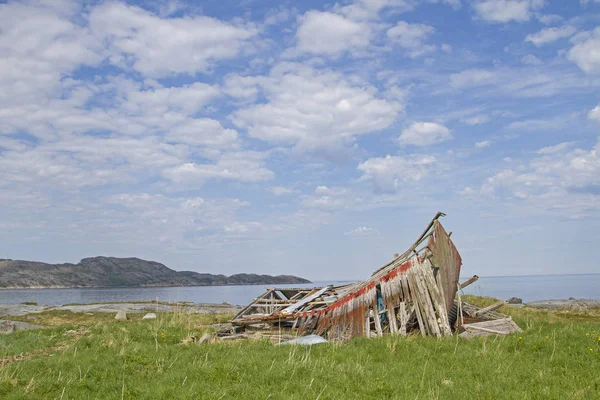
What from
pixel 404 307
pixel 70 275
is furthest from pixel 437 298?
pixel 70 275

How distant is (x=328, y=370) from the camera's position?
975 centimetres

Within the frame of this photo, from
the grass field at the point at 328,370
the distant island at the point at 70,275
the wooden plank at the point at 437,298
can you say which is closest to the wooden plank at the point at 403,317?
the grass field at the point at 328,370

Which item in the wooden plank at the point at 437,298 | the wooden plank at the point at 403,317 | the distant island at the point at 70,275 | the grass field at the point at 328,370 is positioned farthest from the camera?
the distant island at the point at 70,275

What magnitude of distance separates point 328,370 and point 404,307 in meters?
6.10

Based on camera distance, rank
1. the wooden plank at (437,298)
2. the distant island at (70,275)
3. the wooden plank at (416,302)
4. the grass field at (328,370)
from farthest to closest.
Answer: the distant island at (70,275) → the wooden plank at (416,302) → the wooden plank at (437,298) → the grass field at (328,370)

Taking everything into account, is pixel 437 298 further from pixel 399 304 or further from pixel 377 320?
pixel 377 320

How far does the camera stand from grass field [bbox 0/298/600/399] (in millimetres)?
8383

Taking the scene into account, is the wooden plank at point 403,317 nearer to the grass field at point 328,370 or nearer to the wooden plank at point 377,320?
the wooden plank at point 377,320

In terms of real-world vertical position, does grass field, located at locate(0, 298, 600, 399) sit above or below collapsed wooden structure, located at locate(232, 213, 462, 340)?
below

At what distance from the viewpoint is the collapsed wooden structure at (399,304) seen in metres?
14.7

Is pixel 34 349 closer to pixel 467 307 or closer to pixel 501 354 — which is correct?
pixel 501 354

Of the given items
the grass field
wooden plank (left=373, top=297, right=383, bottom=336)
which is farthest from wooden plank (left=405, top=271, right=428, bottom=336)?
wooden plank (left=373, top=297, right=383, bottom=336)

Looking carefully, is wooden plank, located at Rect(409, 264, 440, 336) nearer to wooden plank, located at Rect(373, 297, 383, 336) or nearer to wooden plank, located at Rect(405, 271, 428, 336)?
wooden plank, located at Rect(405, 271, 428, 336)

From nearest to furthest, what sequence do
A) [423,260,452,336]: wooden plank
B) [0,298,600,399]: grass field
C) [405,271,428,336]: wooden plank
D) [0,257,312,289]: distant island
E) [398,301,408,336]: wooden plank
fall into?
[0,298,600,399]: grass field, [423,260,452,336]: wooden plank, [405,271,428,336]: wooden plank, [398,301,408,336]: wooden plank, [0,257,312,289]: distant island
